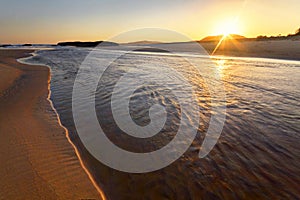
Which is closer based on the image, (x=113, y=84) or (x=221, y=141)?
(x=221, y=141)

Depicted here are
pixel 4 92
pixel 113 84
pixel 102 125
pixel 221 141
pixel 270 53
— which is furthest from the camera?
pixel 270 53

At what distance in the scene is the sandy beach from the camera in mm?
3494

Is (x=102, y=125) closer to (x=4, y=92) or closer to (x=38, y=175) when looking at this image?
(x=38, y=175)

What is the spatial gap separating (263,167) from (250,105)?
4387mm

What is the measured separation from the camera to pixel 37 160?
Result: 4.33 meters

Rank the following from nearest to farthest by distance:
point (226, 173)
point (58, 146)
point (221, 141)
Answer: point (226, 173)
point (58, 146)
point (221, 141)

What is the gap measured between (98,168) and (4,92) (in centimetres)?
745

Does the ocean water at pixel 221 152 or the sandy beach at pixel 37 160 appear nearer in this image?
the sandy beach at pixel 37 160

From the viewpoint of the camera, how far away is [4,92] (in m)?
9.44

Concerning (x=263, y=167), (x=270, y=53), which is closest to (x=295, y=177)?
(x=263, y=167)

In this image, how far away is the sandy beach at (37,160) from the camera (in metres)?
3.49

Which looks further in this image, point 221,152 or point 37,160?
point 221,152

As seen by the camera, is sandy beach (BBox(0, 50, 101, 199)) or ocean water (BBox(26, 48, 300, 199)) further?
ocean water (BBox(26, 48, 300, 199))

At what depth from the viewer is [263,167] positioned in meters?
4.40
